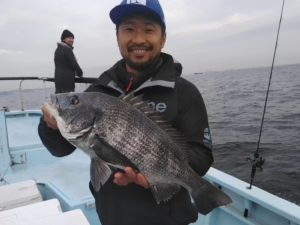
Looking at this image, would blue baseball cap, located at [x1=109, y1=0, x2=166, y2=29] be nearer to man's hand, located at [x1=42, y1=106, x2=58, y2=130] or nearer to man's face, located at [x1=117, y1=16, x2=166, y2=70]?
man's face, located at [x1=117, y1=16, x2=166, y2=70]

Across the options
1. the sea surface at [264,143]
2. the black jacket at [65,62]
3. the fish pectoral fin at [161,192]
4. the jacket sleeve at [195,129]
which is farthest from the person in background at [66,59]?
the fish pectoral fin at [161,192]

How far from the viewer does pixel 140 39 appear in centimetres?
229

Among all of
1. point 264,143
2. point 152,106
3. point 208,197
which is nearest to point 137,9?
point 152,106

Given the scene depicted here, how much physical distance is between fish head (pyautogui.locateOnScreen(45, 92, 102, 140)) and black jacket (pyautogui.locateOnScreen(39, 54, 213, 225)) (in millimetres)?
289

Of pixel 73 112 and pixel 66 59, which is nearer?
pixel 73 112

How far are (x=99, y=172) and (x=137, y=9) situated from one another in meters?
1.13

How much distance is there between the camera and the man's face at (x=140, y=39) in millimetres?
2316

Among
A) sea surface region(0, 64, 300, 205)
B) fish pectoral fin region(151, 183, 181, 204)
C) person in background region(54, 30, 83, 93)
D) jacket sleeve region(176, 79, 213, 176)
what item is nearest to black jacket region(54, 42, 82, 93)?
person in background region(54, 30, 83, 93)

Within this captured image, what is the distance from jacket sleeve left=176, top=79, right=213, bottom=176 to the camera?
2.22 m

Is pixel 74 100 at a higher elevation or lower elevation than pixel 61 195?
higher

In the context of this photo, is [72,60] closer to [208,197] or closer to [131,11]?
[131,11]

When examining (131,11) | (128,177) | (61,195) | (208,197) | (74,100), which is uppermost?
(131,11)

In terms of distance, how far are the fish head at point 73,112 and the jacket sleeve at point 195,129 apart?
0.60m

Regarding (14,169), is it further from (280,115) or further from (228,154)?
(280,115)
